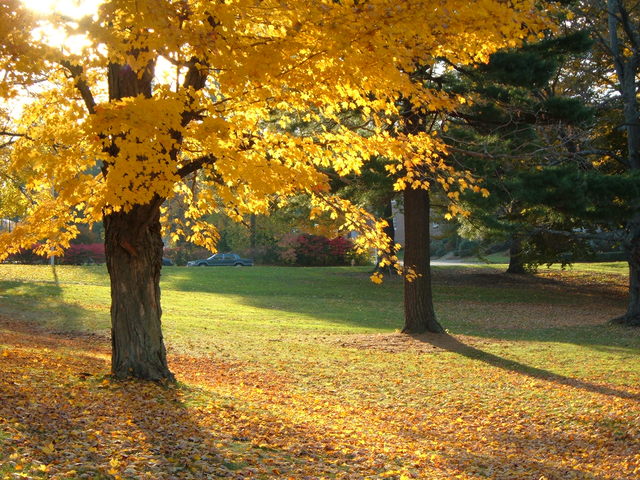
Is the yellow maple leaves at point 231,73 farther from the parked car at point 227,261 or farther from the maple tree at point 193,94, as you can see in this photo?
the parked car at point 227,261

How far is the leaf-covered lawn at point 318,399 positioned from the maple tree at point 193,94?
148 cm

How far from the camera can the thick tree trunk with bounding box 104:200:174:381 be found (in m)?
8.30

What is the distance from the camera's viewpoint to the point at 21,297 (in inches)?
A: 797

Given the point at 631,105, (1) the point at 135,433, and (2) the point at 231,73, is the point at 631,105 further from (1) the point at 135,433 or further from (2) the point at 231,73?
(1) the point at 135,433

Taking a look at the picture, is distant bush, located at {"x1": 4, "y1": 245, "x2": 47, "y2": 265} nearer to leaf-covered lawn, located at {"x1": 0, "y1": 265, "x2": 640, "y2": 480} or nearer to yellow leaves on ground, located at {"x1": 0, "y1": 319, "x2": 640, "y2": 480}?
leaf-covered lawn, located at {"x1": 0, "y1": 265, "x2": 640, "y2": 480}

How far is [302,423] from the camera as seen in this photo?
762cm

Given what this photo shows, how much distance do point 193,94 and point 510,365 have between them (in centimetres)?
848

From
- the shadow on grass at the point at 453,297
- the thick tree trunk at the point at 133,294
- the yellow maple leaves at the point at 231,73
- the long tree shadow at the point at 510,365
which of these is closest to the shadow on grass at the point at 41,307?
the shadow on grass at the point at 453,297

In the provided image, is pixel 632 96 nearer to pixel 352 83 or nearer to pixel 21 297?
pixel 352 83

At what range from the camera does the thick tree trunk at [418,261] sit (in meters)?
15.3

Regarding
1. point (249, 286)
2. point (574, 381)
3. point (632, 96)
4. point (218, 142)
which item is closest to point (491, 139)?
point (574, 381)

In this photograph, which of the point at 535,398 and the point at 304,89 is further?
the point at 535,398

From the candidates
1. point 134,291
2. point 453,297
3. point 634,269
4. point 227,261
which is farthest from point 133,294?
point 227,261

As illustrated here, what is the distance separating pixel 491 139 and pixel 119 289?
8.08m
